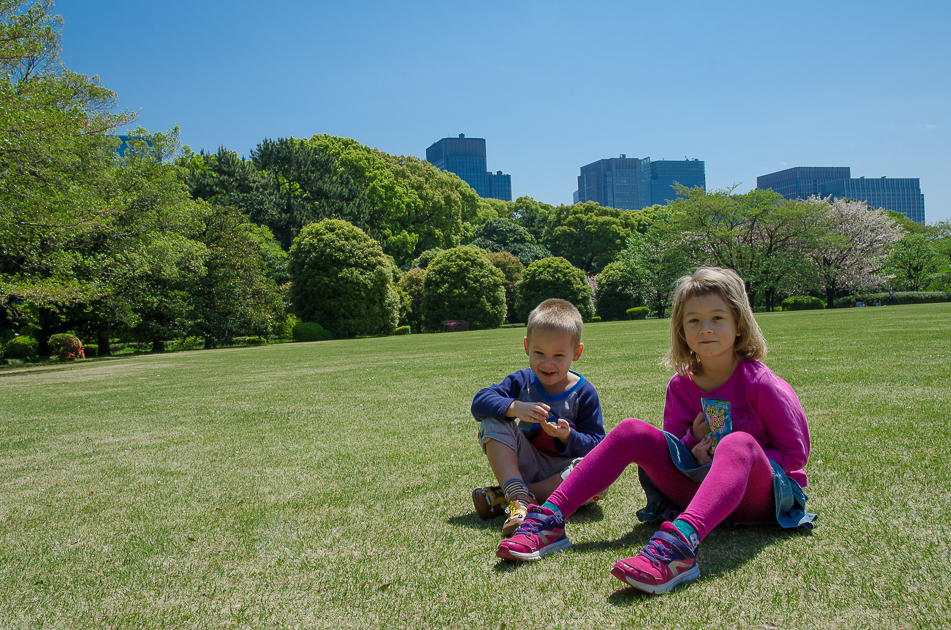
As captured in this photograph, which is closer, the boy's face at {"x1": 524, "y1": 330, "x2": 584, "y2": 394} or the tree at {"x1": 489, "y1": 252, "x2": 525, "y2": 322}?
the boy's face at {"x1": 524, "y1": 330, "x2": 584, "y2": 394}

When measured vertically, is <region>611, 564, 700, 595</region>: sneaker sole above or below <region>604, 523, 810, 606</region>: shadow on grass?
above

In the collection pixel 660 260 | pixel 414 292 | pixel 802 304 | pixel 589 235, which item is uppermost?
pixel 589 235

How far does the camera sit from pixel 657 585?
1.90 meters

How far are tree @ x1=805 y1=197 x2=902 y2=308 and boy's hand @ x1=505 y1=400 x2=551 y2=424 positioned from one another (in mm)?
41590

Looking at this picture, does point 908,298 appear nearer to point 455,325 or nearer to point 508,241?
point 508,241

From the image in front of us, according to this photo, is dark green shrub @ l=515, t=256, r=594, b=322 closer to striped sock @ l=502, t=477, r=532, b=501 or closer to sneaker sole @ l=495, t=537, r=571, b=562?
striped sock @ l=502, t=477, r=532, b=501

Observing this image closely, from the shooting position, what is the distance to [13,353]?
2417cm

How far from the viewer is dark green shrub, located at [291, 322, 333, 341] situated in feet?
95.8

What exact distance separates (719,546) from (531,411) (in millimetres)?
935

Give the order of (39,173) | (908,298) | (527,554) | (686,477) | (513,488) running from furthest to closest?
1. (908,298)
2. (39,173)
3. (513,488)
4. (686,477)
5. (527,554)

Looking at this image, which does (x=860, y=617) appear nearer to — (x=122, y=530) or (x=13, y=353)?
(x=122, y=530)

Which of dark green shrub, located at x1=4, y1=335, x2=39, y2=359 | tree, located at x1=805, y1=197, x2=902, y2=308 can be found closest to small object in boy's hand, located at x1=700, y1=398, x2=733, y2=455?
dark green shrub, located at x1=4, y1=335, x2=39, y2=359

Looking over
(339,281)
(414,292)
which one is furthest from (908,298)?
(339,281)

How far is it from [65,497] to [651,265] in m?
40.5
